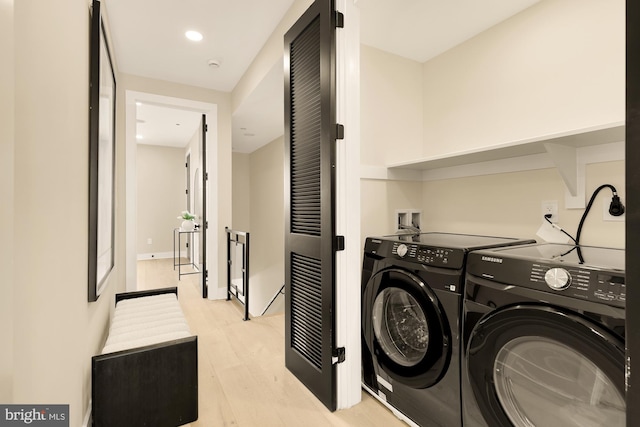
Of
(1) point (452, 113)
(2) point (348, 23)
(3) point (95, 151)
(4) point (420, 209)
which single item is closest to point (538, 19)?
(1) point (452, 113)

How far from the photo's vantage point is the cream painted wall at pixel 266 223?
16.3 ft

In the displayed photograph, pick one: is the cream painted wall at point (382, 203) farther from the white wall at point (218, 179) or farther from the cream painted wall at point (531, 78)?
the white wall at point (218, 179)

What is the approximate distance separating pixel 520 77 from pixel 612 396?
68.5 inches

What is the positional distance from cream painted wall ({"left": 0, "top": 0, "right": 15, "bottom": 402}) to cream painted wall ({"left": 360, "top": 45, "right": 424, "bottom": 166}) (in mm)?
1710

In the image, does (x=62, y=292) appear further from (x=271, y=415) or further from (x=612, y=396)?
(x=612, y=396)

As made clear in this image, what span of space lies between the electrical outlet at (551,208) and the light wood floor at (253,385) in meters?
1.39

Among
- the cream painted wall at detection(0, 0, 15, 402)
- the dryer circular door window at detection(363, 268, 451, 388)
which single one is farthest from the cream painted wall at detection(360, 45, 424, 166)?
the cream painted wall at detection(0, 0, 15, 402)

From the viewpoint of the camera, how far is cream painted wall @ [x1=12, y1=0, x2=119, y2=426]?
2.62 feet

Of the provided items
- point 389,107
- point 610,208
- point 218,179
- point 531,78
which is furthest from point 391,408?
point 218,179

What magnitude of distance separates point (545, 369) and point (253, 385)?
156 cm

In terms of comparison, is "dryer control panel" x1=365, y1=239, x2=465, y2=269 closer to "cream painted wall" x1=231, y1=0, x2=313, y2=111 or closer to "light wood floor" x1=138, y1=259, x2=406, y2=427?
"light wood floor" x1=138, y1=259, x2=406, y2=427

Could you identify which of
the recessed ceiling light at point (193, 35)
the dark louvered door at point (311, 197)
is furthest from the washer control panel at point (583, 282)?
the recessed ceiling light at point (193, 35)

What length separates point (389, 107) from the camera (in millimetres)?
2275

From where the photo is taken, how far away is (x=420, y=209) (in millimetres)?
2414
